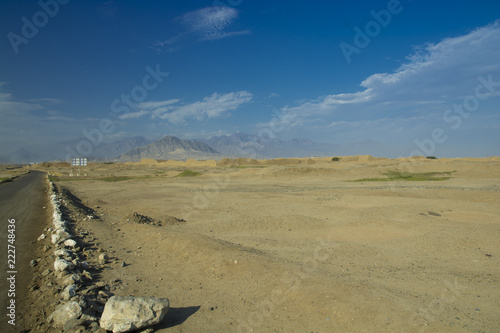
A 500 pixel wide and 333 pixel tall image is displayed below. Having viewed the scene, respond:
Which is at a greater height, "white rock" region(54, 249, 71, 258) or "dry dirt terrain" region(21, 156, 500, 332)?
"white rock" region(54, 249, 71, 258)

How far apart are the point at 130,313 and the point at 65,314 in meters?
1.20

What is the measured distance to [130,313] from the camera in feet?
14.5

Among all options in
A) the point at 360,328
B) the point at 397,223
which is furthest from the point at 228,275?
the point at 397,223

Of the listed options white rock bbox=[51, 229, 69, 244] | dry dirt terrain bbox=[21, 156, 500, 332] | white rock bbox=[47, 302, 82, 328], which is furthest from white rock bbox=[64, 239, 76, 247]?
white rock bbox=[47, 302, 82, 328]

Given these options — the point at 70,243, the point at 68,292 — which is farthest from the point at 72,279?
the point at 70,243

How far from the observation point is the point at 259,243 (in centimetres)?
1008

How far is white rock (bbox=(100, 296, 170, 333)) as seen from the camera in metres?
4.36

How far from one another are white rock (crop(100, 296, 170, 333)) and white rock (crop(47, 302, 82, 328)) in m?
0.62

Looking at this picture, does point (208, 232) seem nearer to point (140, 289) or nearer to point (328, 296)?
point (140, 289)

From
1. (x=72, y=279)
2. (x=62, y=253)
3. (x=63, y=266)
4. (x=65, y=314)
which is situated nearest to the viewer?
(x=65, y=314)

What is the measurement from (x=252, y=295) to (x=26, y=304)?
13.8ft

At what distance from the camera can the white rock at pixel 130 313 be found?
4359mm

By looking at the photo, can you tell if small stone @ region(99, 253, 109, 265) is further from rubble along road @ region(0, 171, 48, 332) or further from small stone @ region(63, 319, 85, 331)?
small stone @ region(63, 319, 85, 331)

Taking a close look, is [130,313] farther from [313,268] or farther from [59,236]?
[59,236]
